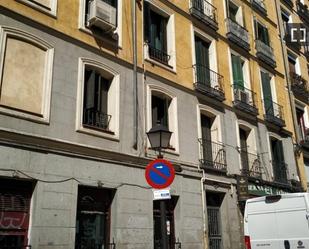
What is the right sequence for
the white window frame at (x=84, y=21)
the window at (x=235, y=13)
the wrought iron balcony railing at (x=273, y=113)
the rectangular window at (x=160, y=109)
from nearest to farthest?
1. the white window frame at (x=84, y=21)
2. the rectangular window at (x=160, y=109)
3. the wrought iron balcony railing at (x=273, y=113)
4. the window at (x=235, y=13)

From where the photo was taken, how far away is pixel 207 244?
1353cm

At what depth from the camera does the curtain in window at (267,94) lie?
19.8m

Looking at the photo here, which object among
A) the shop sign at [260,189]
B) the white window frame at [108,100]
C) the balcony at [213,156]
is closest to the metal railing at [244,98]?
the balcony at [213,156]

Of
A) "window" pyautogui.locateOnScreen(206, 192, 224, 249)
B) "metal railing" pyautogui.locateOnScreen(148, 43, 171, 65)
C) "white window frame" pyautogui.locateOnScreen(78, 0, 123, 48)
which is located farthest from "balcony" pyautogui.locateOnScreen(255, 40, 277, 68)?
"white window frame" pyautogui.locateOnScreen(78, 0, 123, 48)

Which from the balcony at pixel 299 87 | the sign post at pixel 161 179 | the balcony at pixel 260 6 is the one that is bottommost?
the sign post at pixel 161 179

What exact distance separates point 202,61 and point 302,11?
586 inches

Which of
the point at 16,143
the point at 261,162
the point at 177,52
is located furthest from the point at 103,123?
the point at 261,162

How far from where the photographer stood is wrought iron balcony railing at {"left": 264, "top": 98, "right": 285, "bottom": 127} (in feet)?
63.8

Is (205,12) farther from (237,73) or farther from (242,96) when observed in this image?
(242,96)

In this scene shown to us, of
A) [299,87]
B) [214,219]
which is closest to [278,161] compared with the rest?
[299,87]

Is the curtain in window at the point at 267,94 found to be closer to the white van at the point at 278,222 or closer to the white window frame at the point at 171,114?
the white window frame at the point at 171,114

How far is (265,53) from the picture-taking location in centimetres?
2095

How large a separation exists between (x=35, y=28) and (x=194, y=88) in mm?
6808

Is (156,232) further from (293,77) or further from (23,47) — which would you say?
(293,77)
